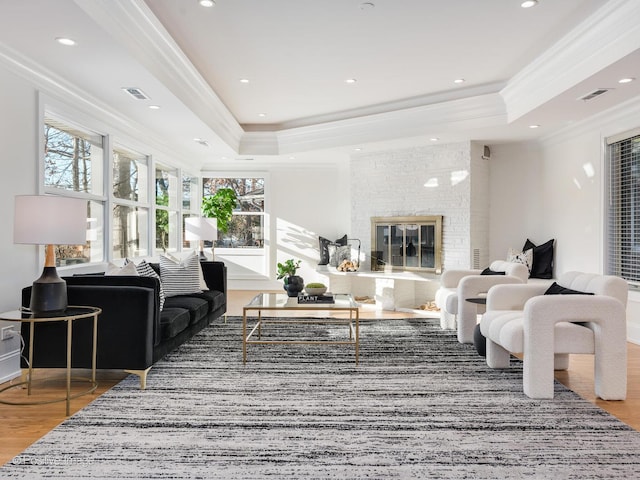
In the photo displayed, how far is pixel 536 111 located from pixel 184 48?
3528mm

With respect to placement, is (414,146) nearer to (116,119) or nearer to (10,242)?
(116,119)

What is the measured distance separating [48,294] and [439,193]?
5235 mm

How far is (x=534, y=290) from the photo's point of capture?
4203 millimetres

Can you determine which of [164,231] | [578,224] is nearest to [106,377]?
[164,231]

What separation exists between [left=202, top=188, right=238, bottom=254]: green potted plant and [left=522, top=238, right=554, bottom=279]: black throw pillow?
16.7 feet

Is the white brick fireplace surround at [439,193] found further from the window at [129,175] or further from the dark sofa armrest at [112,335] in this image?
the dark sofa armrest at [112,335]

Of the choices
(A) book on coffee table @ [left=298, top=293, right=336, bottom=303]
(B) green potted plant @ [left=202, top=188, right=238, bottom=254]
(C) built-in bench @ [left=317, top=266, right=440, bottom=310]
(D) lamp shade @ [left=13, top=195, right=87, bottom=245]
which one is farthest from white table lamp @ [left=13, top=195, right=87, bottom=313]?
(B) green potted plant @ [left=202, top=188, right=238, bottom=254]

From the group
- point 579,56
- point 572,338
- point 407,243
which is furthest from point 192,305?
point 579,56

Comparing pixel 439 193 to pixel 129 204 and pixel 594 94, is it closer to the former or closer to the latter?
pixel 594 94

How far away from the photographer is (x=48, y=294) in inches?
122

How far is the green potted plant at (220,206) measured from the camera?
8898 mm

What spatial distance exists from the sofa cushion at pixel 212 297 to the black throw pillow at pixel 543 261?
4103 mm

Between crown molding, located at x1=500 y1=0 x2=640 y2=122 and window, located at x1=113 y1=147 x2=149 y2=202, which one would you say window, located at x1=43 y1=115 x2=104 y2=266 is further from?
crown molding, located at x1=500 y1=0 x2=640 y2=122

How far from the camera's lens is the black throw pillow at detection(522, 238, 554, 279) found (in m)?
6.60
